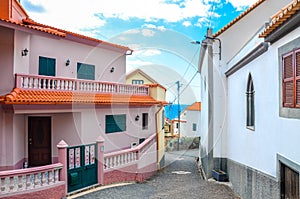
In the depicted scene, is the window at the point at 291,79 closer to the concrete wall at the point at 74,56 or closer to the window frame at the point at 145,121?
the concrete wall at the point at 74,56

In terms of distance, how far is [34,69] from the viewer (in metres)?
12.0

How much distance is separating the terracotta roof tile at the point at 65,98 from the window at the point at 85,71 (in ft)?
6.55

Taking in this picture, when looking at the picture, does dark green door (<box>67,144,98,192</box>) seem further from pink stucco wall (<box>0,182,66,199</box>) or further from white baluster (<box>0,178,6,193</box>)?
white baluster (<box>0,178,6,193</box>)

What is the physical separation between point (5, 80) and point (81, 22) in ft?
24.8

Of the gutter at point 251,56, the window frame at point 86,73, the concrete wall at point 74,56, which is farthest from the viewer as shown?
the window frame at point 86,73

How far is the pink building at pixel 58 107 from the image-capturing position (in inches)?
378

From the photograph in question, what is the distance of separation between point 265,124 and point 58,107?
7.91 meters

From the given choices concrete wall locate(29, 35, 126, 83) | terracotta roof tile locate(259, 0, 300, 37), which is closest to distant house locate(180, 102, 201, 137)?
concrete wall locate(29, 35, 126, 83)

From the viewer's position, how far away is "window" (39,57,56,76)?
1238cm

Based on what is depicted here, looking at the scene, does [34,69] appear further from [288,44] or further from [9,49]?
[288,44]

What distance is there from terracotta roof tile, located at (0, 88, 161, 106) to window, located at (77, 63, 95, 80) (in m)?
2.00

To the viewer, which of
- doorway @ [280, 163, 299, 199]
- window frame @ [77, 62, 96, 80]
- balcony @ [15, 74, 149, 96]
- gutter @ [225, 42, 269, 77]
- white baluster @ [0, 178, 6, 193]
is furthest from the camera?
window frame @ [77, 62, 96, 80]

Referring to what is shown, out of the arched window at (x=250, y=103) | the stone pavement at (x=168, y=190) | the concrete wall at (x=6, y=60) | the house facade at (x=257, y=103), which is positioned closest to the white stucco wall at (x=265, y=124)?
the house facade at (x=257, y=103)

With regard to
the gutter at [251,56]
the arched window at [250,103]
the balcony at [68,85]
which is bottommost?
the arched window at [250,103]
